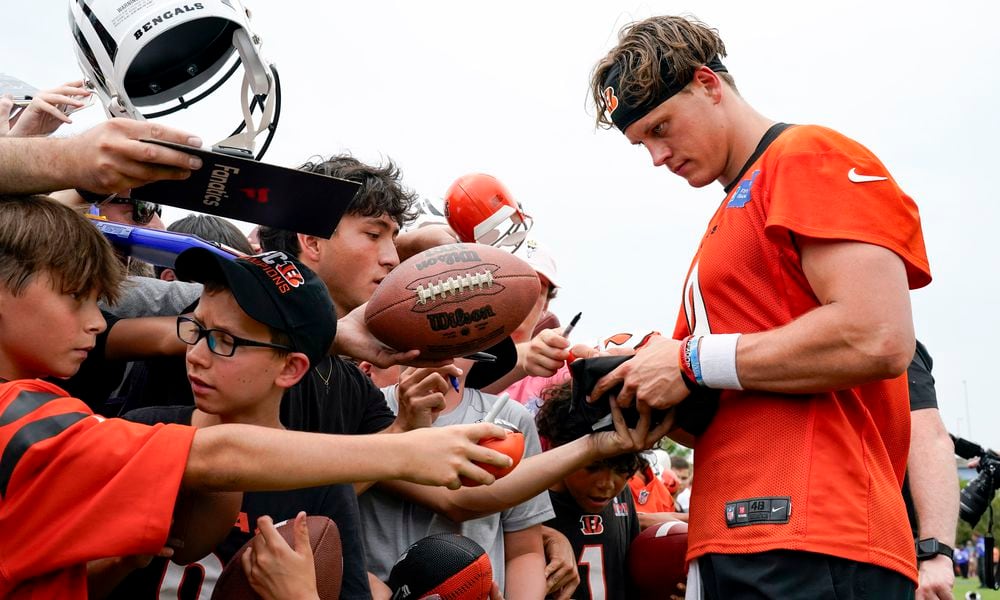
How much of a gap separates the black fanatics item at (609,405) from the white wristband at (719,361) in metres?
0.11

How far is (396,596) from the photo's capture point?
367 cm

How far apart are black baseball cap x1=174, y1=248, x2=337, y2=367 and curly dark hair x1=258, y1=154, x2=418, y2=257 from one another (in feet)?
4.18

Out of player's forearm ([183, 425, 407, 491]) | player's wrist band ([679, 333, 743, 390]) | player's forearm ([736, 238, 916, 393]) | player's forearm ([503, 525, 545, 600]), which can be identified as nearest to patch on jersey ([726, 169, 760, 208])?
player's forearm ([736, 238, 916, 393])

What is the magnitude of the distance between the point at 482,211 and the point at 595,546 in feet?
5.94

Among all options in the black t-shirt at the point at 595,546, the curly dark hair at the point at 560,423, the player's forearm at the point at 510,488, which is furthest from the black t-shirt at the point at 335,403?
the black t-shirt at the point at 595,546

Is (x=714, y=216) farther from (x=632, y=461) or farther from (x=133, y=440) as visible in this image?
(x=133, y=440)

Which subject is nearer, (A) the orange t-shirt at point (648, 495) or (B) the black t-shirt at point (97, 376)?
(B) the black t-shirt at point (97, 376)

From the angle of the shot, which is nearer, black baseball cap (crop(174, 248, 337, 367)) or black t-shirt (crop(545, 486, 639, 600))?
black baseball cap (crop(174, 248, 337, 367))

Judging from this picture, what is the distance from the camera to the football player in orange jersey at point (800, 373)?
285 centimetres

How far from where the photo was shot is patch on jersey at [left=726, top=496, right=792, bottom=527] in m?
2.91

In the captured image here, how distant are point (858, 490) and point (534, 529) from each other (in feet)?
6.18

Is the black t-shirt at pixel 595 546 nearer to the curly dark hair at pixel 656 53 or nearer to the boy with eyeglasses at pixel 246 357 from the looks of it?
the boy with eyeglasses at pixel 246 357

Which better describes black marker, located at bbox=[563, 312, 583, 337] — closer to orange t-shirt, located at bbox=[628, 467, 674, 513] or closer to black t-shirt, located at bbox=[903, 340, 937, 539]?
black t-shirt, located at bbox=[903, 340, 937, 539]

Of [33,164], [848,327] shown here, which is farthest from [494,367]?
[33,164]
